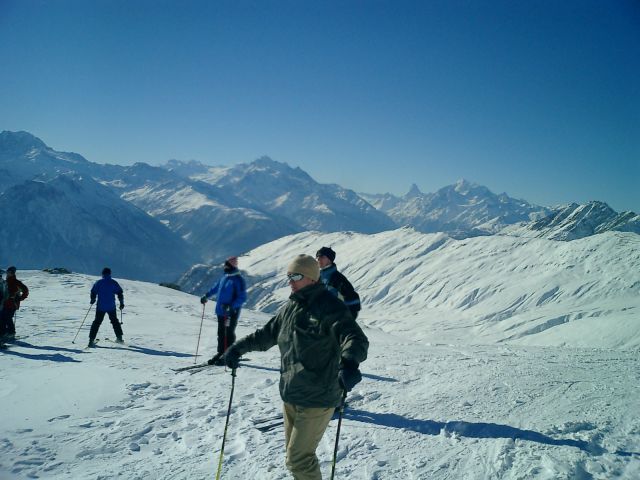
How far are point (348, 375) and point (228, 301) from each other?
7.00 metres

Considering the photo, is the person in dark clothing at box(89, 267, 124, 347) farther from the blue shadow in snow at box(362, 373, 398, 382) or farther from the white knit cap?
the white knit cap

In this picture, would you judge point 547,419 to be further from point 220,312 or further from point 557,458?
point 220,312

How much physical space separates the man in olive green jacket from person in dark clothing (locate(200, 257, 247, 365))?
627 centimetres

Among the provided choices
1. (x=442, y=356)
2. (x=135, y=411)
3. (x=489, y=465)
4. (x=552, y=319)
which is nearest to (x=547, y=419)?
(x=489, y=465)

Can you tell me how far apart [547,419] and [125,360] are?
390 inches

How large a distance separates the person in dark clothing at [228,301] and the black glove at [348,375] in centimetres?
679

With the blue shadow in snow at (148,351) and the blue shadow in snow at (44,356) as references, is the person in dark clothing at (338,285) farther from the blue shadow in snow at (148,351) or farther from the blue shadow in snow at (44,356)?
the blue shadow in snow at (44,356)

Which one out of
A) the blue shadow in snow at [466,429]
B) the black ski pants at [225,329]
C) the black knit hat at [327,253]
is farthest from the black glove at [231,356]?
the black ski pants at [225,329]

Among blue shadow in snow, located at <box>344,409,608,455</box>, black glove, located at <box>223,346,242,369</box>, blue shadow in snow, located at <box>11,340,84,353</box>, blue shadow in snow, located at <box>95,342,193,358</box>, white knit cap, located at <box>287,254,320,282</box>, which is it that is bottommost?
blue shadow in snow, located at <box>11,340,84,353</box>

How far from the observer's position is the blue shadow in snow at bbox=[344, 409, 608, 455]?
6078 millimetres

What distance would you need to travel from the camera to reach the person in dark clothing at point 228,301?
34.2 ft

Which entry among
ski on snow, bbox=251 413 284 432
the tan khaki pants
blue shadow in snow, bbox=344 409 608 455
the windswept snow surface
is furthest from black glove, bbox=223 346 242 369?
blue shadow in snow, bbox=344 409 608 455

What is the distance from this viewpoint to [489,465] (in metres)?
5.60

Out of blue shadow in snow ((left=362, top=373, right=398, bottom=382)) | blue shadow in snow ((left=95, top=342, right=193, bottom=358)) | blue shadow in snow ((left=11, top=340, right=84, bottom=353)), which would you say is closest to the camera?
blue shadow in snow ((left=362, top=373, right=398, bottom=382))
